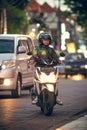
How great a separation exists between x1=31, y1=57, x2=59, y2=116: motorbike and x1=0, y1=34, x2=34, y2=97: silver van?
14.8 ft

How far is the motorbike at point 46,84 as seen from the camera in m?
16.2

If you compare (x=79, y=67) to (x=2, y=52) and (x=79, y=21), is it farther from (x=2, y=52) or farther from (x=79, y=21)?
(x=79, y=21)

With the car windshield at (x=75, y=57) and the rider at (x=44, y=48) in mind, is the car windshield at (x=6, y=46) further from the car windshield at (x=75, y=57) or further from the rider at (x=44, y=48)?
the car windshield at (x=75, y=57)

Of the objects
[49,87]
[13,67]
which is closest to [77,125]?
[49,87]

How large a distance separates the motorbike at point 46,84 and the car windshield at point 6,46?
5742mm

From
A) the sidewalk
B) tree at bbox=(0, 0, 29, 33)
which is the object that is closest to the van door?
the sidewalk

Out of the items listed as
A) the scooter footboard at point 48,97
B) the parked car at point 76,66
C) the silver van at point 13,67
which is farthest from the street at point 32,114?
the parked car at point 76,66

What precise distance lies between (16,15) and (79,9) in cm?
1387

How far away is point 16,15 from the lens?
8812 cm

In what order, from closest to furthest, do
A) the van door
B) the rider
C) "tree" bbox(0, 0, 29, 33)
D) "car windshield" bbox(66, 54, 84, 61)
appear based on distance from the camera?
the rider < the van door < "car windshield" bbox(66, 54, 84, 61) < "tree" bbox(0, 0, 29, 33)

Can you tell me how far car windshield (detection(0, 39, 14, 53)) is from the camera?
2247 centimetres

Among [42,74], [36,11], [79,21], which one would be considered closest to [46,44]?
[42,74]

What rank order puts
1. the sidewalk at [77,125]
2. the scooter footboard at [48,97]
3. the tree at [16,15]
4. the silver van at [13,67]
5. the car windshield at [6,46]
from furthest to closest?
the tree at [16,15] → the car windshield at [6,46] → the silver van at [13,67] → the scooter footboard at [48,97] → the sidewalk at [77,125]

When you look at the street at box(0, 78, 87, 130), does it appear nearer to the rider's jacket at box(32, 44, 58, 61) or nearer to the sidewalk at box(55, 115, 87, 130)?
the sidewalk at box(55, 115, 87, 130)
